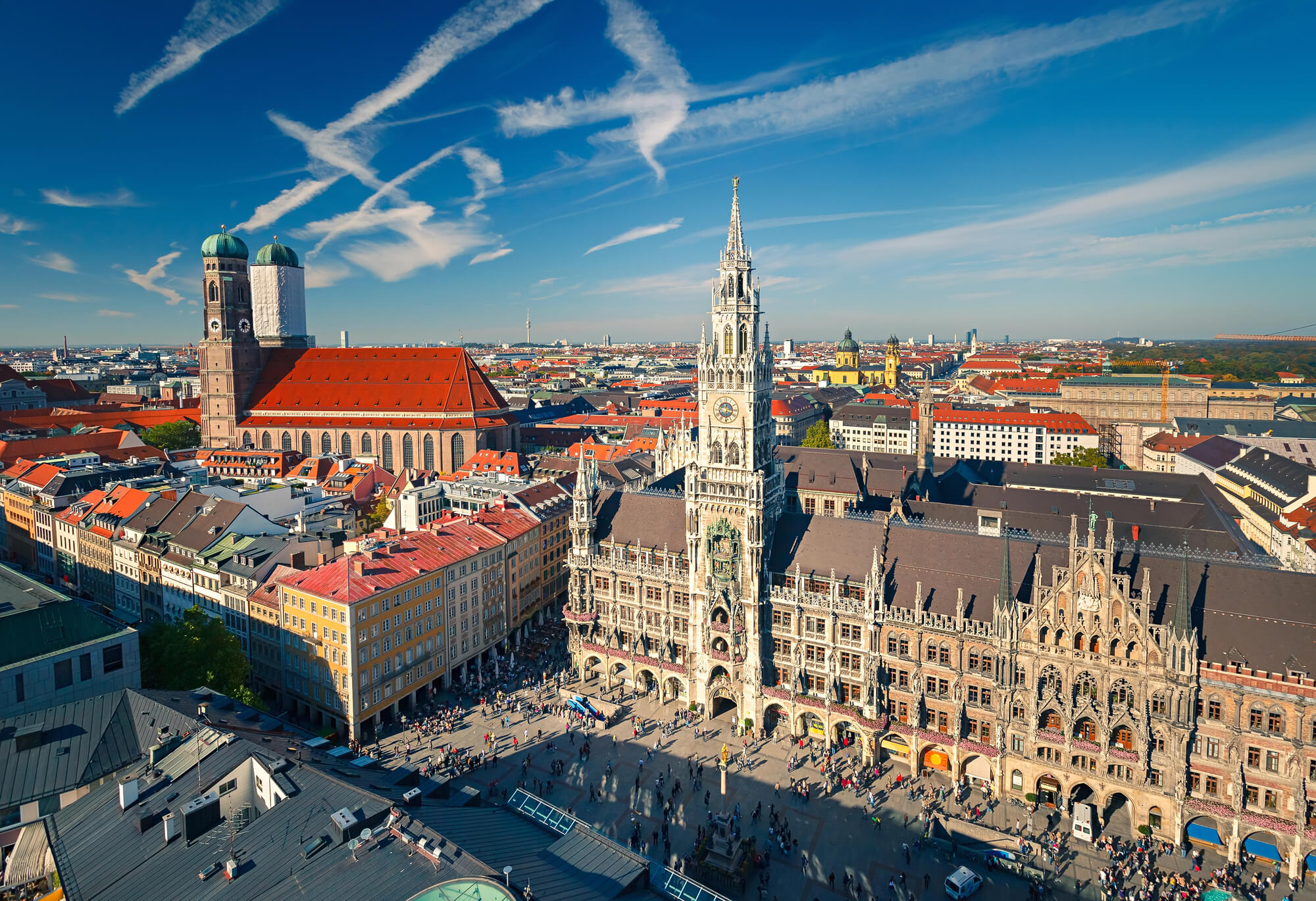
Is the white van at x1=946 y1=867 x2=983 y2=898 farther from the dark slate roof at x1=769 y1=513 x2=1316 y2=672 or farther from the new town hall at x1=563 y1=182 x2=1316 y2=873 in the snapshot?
the dark slate roof at x1=769 y1=513 x2=1316 y2=672

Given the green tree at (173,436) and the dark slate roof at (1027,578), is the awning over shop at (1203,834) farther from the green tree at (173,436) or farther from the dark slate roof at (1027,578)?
the green tree at (173,436)

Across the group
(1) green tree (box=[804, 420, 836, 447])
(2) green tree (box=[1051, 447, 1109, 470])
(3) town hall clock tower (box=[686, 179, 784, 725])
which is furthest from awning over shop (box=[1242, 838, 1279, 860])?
(1) green tree (box=[804, 420, 836, 447])

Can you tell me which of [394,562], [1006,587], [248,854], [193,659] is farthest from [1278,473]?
[193,659]

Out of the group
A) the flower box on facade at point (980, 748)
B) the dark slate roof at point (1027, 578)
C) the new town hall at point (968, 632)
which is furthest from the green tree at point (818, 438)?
the flower box on facade at point (980, 748)

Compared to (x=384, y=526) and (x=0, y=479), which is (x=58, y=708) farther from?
(x=0, y=479)

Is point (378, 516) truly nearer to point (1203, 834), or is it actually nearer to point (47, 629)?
point (47, 629)

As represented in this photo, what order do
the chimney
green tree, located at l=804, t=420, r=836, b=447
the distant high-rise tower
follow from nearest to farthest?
the chimney, green tree, located at l=804, t=420, r=836, b=447, the distant high-rise tower

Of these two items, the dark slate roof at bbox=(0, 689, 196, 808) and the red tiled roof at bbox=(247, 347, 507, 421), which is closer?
the dark slate roof at bbox=(0, 689, 196, 808)
